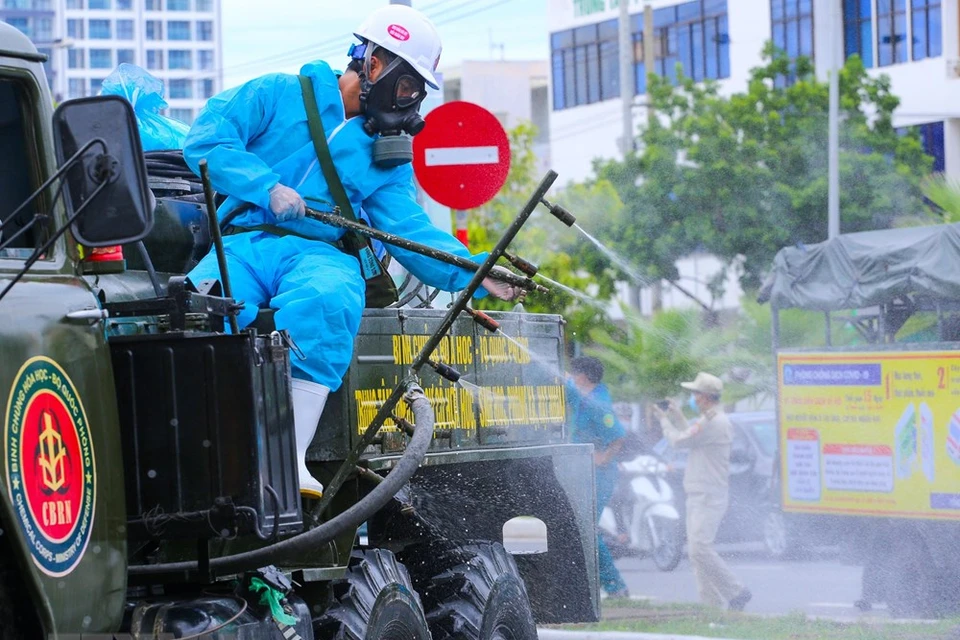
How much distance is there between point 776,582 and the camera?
1535cm

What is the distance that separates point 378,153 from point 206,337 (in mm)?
1670

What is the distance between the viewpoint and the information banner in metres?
12.2

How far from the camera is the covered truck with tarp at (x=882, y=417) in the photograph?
12102mm

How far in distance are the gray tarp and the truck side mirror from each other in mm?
10529

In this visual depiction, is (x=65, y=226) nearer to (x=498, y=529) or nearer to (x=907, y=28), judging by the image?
(x=498, y=529)

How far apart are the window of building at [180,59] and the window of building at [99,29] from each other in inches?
231

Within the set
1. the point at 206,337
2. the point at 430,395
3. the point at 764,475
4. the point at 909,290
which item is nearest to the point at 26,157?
the point at 206,337

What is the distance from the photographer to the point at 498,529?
696 centimetres

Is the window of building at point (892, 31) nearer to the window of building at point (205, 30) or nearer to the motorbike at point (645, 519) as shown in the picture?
the motorbike at point (645, 519)

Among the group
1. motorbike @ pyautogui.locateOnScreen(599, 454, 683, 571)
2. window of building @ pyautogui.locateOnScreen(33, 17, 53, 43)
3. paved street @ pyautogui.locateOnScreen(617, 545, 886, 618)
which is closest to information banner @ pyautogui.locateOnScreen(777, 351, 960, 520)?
paved street @ pyautogui.locateOnScreen(617, 545, 886, 618)

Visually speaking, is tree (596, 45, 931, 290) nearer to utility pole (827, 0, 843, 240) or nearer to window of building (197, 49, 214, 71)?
utility pole (827, 0, 843, 240)

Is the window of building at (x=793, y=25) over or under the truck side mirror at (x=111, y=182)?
over

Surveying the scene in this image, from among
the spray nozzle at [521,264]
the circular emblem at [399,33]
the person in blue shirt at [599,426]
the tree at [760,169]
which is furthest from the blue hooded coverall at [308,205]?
the tree at [760,169]

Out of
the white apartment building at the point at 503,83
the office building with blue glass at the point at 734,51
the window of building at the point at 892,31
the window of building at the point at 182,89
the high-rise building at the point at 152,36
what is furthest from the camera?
the window of building at the point at 182,89
